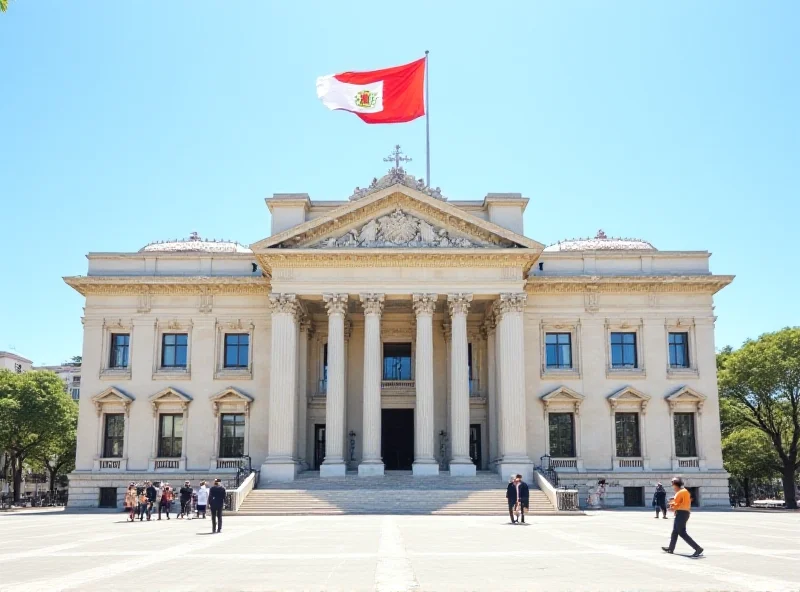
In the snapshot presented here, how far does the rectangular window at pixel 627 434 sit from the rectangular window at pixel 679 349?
13.7 feet

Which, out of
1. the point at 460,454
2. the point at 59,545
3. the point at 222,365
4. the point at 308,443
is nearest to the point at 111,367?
the point at 222,365

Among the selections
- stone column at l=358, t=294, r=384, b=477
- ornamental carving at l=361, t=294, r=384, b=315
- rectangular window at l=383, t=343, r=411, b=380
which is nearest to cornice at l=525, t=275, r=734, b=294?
rectangular window at l=383, t=343, r=411, b=380

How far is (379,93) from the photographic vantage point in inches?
1820

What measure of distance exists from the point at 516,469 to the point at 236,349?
60.1ft

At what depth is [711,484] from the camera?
46594 millimetres

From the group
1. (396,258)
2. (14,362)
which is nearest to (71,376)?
(14,362)

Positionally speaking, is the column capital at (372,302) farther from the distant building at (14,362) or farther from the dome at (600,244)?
the distant building at (14,362)

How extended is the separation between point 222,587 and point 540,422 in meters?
36.2

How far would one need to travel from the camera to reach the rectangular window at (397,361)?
5088 centimetres

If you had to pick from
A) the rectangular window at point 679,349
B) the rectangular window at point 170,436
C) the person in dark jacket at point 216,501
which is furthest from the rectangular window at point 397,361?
the person in dark jacket at point 216,501

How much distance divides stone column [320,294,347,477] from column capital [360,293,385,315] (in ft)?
3.68

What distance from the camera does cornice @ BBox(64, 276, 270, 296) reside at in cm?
4850

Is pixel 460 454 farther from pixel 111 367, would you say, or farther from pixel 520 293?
pixel 111 367

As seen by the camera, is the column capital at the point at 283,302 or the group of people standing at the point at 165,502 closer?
the group of people standing at the point at 165,502
